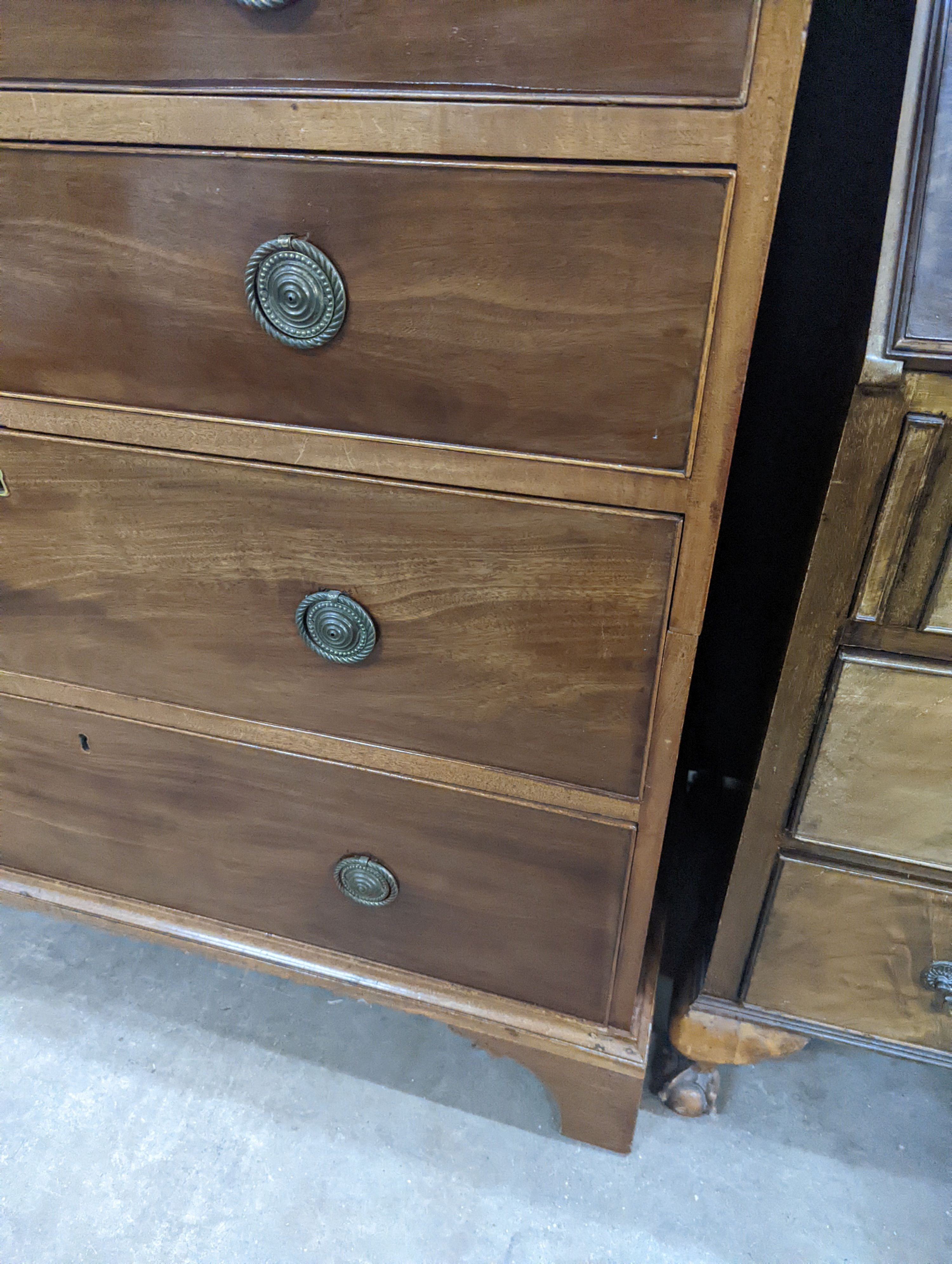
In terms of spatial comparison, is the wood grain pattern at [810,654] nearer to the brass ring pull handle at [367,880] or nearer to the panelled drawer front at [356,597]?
the panelled drawer front at [356,597]

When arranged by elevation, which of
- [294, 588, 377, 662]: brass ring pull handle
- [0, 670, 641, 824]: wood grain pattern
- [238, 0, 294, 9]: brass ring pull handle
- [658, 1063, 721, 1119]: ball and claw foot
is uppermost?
[238, 0, 294, 9]: brass ring pull handle

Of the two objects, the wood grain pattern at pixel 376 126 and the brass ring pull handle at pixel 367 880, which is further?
the brass ring pull handle at pixel 367 880

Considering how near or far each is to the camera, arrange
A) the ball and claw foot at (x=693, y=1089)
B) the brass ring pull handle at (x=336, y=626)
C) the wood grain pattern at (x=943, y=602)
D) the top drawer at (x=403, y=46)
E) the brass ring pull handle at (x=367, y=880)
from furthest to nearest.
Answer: the ball and claw foot at (x=693, y=1089) → the brass ring pull handle at (x=367, y=880) → the brass ring pull handle at (x=336, y=626) → the wood grain pattern at (x=943, y=602) → the top drawer at (x=403, y=46)

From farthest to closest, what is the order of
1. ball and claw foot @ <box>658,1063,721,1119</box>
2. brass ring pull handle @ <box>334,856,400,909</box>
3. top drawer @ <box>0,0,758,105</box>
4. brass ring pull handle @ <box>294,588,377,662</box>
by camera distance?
ball and claw foot @ <box>658,1063,721,1119</box>, brass ring pull handle @ <box>334,856,400,909</box>, brass ring pull handle @ <box>294,588,377,662</box>, top drawer @ <box>0,0,758,105</box>

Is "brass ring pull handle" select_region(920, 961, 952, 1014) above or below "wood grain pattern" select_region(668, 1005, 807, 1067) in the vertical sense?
above

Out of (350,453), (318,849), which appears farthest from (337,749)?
(350,453)

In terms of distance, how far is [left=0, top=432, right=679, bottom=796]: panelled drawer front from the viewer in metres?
0.62

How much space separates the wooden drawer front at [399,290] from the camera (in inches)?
20.4

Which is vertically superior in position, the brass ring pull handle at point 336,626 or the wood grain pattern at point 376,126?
the wood grain pattern at point 376,126

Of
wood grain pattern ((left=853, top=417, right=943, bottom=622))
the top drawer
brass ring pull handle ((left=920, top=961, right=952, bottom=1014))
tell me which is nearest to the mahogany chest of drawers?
the top drawer

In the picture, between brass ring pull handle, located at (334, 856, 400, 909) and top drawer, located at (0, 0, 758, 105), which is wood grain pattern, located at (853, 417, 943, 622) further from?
brass ring pull handle, located at (334, 856, 400, 909)

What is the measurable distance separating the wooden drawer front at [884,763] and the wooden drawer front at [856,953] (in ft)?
0.15

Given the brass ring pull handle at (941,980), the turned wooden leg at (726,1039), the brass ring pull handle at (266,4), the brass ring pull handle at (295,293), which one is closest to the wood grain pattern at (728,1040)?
the turned wooden leg at (726,1039)

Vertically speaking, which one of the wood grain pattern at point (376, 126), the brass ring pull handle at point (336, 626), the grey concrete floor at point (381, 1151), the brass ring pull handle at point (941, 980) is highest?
the wood grain pattern at point (376, 126)
